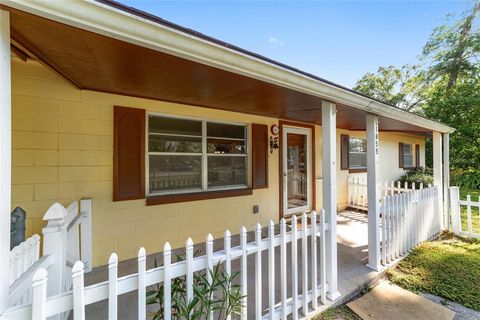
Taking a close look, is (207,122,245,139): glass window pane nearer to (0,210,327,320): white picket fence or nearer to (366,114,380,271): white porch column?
(366,114,380,271): white porch column

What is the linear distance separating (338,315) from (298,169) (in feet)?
12.9

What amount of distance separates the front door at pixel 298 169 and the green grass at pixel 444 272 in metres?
2.52

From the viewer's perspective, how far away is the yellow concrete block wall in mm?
2721

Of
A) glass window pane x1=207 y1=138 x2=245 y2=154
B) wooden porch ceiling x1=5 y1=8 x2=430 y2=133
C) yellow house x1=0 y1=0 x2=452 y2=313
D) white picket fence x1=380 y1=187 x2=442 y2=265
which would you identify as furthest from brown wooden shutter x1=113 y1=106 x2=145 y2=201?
white picket fence x1=380 y1=187 x2=442 y2=265

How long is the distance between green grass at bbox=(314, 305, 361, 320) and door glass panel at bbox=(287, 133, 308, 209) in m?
3.28

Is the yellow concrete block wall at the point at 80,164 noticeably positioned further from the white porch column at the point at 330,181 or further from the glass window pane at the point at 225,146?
the white porch column at the point at 330,181

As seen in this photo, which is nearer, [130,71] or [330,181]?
[130,71]

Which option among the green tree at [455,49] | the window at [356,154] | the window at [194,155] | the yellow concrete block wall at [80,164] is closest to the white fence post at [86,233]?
the yellow concrete block wall at [80,164]

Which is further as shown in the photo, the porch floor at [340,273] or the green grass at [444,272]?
the green grass at [444,272]

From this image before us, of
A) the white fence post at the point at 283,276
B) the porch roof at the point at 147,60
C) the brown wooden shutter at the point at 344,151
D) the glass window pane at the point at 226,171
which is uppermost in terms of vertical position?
the porch roof at the point at 147,60

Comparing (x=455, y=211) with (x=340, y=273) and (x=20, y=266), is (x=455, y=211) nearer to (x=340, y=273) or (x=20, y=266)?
(x=340, y=273)

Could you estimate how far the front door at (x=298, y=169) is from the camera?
5.80 meters

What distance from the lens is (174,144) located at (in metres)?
3.96

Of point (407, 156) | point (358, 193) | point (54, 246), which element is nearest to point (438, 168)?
point (358, 193)
